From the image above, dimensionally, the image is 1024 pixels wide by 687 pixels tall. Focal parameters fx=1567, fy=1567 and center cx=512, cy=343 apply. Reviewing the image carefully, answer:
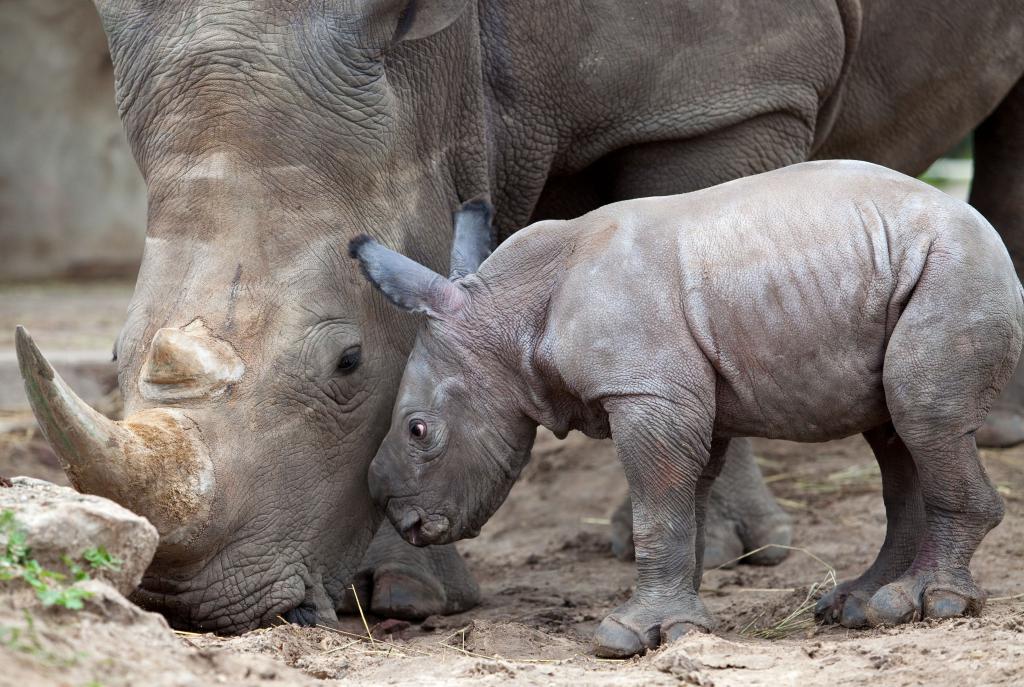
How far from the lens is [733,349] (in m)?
4.32

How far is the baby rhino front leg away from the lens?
13.9ft

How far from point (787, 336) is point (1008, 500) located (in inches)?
104

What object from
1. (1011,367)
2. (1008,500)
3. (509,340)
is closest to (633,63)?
(509,340)

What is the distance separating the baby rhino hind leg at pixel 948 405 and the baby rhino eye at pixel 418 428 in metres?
1.31

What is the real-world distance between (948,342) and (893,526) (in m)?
0.79

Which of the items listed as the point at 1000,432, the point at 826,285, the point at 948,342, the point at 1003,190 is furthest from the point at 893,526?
the point at 1003,190

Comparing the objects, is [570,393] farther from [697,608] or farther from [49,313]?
[49,313]

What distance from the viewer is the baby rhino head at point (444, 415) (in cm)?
455

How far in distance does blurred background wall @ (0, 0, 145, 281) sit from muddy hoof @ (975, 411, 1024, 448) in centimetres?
760

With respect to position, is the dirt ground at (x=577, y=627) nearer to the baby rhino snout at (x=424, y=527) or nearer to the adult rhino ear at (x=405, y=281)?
the baby rhino snout at (x=424, y=527)

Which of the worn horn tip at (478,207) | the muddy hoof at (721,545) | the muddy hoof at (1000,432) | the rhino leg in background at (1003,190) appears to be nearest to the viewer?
the worn horn tip at (478,207)

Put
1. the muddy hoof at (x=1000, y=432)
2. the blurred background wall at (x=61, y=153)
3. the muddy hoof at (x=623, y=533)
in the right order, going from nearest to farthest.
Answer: the muddy hoof at (x=623, y=533), the muddy hoof at (x=1000, y=432), the blurred background wall at (x=61, y=153)

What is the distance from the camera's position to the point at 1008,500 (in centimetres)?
651

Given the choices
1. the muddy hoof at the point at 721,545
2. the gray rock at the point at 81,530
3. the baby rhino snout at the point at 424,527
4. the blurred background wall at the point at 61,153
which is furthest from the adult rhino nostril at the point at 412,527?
the blurred background wall at the point at 61,153
